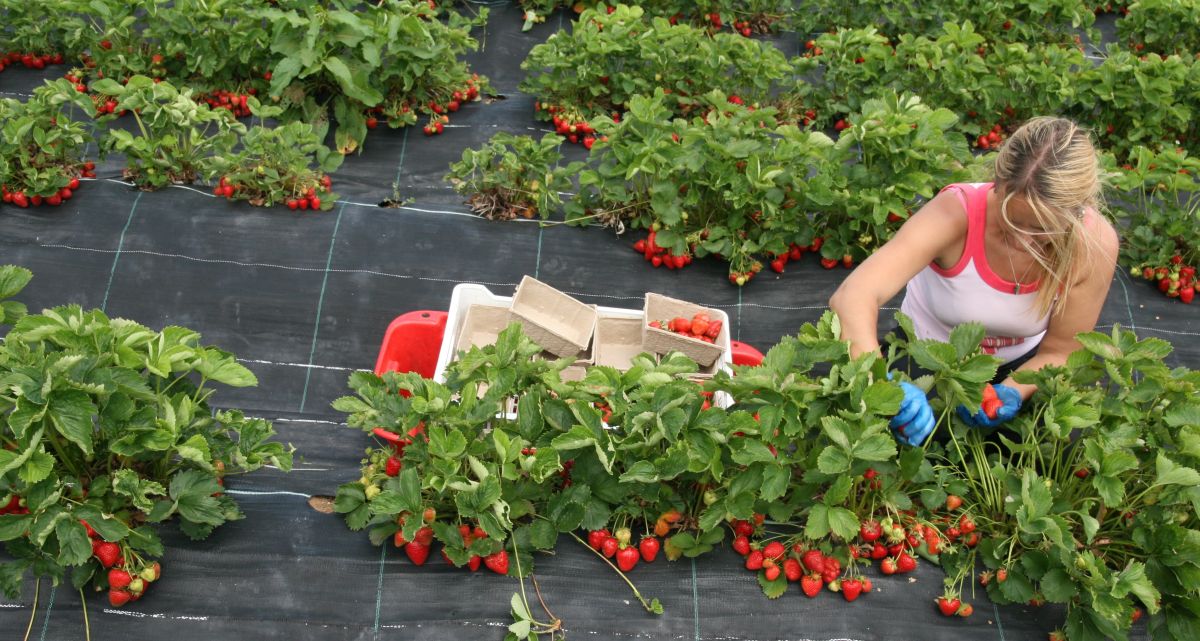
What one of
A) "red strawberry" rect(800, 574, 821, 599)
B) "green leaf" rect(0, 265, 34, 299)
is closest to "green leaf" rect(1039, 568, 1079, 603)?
"red strawberry" rect(800, 574, 821, 599)

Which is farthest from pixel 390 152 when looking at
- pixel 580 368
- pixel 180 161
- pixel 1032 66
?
pixel 1032 66

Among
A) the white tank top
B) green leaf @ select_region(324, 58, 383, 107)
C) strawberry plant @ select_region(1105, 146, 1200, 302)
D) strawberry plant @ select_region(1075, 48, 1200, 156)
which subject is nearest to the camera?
the white tank top

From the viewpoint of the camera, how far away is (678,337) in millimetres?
3377

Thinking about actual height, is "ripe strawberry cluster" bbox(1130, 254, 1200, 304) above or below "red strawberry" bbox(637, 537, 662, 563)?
below

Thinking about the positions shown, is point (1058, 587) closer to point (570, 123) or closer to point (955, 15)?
point (570, 123)

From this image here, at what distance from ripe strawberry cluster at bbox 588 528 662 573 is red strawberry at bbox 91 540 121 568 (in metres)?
1.21

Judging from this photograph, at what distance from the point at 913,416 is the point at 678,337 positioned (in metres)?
1.03

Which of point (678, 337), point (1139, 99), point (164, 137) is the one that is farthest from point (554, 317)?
point (1139, 99)

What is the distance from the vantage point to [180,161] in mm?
4516

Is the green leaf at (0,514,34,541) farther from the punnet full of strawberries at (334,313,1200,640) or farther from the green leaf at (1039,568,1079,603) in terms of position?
the green leaf at (1039,568,1079,603)

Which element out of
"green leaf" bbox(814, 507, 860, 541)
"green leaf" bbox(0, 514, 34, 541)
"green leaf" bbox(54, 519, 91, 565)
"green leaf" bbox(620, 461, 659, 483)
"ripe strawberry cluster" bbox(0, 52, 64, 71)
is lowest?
"ripe strawberry cluster" bbox(0, 52, 64, 71)

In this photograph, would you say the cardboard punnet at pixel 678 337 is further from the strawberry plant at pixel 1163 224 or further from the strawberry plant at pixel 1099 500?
the strawberry plant at pixel 1163 224

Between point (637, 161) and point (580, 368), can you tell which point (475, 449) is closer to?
point (580, 368)

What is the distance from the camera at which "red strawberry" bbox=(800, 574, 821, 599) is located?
8.31ft
